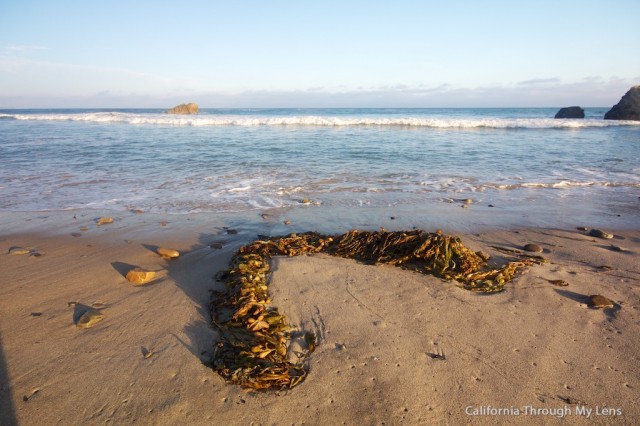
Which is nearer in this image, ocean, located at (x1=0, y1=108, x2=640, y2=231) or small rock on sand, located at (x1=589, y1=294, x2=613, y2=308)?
small rock on sand, located at (x1=589, y1=294, x2=613, y2=308)

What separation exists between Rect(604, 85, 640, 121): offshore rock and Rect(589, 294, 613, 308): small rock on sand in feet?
125

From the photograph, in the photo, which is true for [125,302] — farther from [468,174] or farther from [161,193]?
[468,174]

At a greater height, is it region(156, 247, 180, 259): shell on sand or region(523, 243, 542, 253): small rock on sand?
region(156, 247, 180, 259): shell on sand

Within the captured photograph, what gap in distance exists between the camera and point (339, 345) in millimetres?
2656

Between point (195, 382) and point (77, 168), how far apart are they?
966cm

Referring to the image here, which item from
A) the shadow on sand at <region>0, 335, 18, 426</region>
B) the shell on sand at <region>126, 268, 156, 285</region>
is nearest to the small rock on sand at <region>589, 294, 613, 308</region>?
the shell on sand at <region>126, 268, 156, 285</region>

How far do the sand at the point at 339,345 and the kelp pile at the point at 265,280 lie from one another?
0.10 metres

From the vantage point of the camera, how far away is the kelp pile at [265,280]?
2420mm

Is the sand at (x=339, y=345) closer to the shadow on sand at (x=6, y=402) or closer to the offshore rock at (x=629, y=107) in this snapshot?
the shadow on sand at (x=6, y=402)

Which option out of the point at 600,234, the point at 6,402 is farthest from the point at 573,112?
the point at 6,402

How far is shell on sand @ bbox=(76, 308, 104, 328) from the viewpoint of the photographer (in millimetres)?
2900

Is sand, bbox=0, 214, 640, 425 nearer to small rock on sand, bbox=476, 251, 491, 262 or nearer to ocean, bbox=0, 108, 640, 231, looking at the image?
small rock on sand, bbox=476, 251, 491, 262

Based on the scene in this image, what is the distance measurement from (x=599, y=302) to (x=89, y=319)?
4.37 meters

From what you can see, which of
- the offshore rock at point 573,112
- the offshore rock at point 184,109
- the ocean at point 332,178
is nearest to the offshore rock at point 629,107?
the offshore rock at point 573,112
